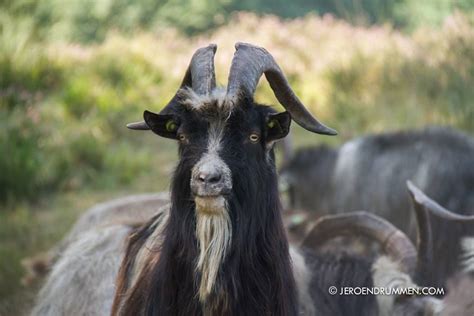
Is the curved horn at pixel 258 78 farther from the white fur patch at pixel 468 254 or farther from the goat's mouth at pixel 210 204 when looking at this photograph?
the white fur patch at pixel 468 254

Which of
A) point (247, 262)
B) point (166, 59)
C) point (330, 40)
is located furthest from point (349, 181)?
point (166, 59)

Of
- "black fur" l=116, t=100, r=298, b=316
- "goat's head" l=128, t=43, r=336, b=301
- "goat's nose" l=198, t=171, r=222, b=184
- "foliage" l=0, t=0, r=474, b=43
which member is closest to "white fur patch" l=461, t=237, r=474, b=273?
"black fur" l=116, t=100, r=298, b=316

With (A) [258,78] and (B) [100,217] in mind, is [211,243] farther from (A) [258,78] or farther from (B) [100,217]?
(B) [100,217]

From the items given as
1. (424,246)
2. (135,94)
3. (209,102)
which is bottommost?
(424,246)

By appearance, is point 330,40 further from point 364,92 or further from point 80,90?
point 80,90

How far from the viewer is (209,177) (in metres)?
3.48

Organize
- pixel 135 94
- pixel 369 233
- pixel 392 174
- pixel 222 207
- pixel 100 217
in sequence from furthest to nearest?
pixel 135 94
pixel 392 174
pixel 100 217
pixel 369 233
pixel 222 207

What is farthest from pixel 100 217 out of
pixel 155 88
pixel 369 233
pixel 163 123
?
pixel 155 88

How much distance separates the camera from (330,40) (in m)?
17.1

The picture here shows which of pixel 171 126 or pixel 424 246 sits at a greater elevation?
pixel 171 126

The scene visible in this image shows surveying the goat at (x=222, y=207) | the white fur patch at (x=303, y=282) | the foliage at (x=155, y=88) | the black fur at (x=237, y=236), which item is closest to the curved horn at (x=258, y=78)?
the goat at (x=222, y=207)

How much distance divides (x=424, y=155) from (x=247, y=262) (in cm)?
488

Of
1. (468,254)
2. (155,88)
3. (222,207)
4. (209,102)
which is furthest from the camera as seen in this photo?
(155,88)

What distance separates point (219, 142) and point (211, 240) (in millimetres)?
471
